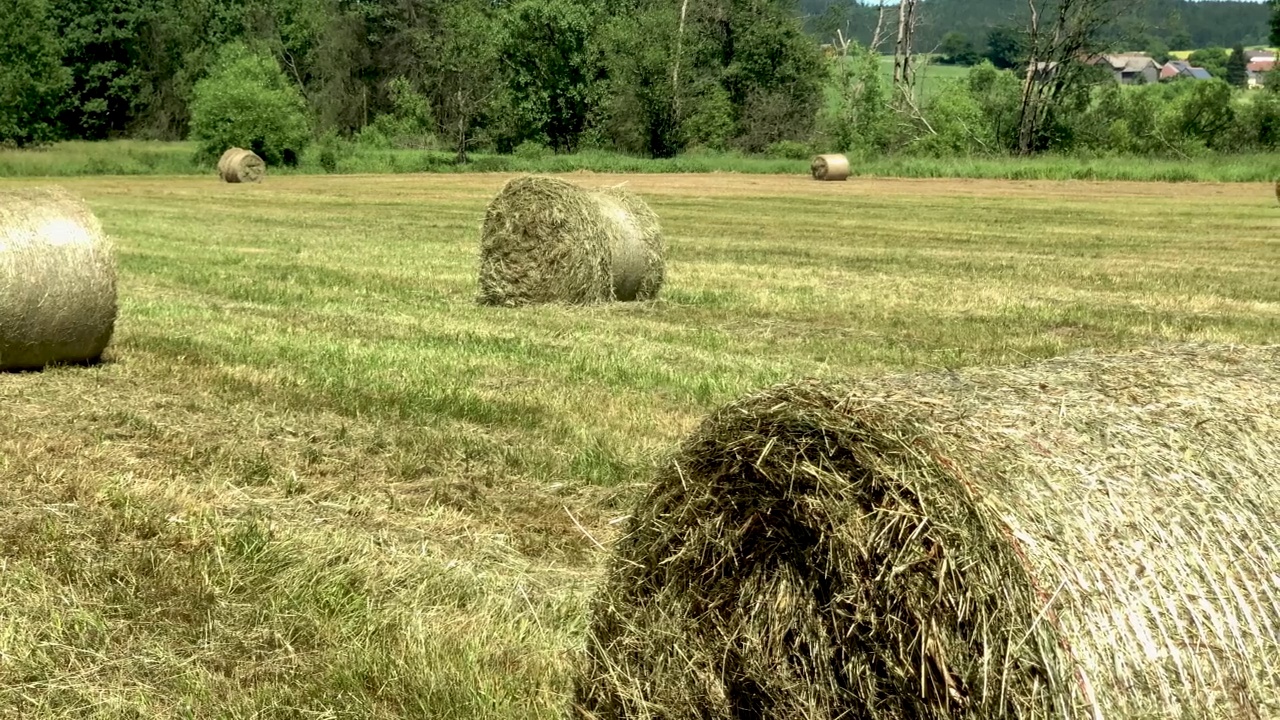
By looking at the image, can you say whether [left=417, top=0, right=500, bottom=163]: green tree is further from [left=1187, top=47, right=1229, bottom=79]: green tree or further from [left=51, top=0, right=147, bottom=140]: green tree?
[left=1187, top=47, right=1229, bottom=79]: green tree

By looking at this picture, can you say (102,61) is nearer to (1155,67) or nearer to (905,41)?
(905,41)

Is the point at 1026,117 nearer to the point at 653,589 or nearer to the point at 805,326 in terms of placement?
the point at 805,326

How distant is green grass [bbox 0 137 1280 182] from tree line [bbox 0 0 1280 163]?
269cm

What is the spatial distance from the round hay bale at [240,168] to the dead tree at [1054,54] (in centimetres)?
2875

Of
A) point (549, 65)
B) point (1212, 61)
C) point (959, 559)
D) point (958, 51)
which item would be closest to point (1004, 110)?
point (549, 65)

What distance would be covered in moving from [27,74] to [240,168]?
28.4 metres

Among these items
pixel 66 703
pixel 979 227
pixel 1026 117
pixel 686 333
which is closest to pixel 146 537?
pixel 66 703

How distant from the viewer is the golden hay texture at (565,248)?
13.6 meters

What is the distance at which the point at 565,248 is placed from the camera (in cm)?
1353

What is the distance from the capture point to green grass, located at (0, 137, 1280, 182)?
41938 mm

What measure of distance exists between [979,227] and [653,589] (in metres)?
22.5

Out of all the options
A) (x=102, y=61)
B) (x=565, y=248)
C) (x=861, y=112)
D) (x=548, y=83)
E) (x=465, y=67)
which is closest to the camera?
(x=565, y=248)

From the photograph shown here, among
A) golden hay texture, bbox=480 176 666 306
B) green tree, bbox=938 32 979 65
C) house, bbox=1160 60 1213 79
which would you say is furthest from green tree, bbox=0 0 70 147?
house, bbox=1160 60 1213 79

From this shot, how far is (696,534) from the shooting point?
3.63m
